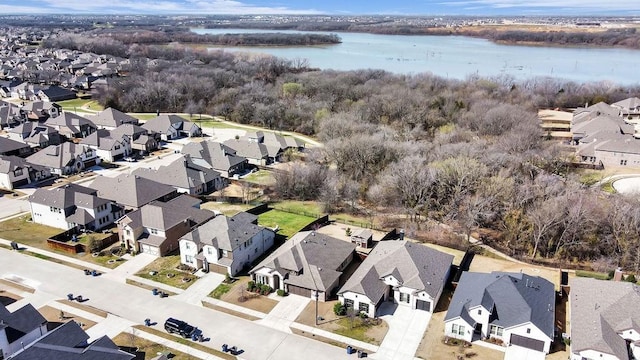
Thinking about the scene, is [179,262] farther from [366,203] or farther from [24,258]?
[366,203]

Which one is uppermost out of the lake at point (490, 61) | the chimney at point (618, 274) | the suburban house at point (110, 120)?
the lake at point (490, 61)

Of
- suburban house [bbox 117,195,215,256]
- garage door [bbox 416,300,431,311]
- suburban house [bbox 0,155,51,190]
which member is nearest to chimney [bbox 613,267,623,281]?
garage door [bbox 416,300,431,311]

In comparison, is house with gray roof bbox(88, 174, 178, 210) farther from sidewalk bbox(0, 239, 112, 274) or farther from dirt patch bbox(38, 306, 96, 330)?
dirt patch bbox(38, 306, 96, 330)

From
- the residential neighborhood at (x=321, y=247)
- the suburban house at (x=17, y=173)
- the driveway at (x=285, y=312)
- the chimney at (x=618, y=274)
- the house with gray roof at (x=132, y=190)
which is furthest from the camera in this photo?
the suburban house at (x=17, y=173)

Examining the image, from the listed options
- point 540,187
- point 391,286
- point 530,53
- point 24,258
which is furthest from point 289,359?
point 530,53

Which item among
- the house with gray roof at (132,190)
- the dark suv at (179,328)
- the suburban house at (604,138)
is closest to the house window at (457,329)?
the dark suv at (179,328)

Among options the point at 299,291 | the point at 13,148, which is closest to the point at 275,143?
the point at 13,148

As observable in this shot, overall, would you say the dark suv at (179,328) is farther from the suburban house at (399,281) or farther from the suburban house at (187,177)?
the suburban house at (187,177)
